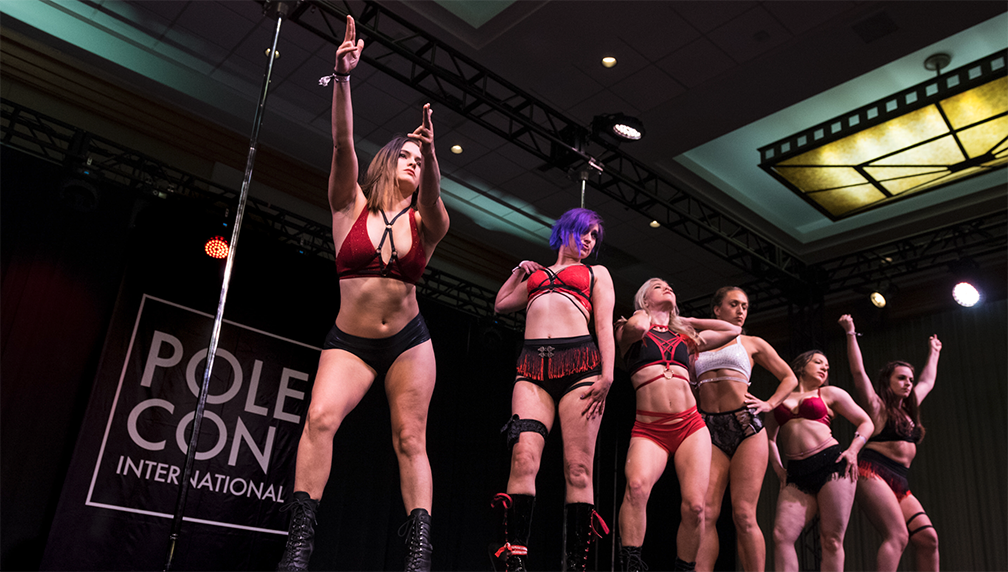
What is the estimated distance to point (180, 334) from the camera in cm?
652

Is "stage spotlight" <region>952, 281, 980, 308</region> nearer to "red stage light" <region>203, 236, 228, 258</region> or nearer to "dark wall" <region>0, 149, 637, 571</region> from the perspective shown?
"dark wall" <region>0, 149, 637, 571</region>

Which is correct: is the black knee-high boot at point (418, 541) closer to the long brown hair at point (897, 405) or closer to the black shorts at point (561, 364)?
the black shorts at point (561, 364)

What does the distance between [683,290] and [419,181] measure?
9358 millimetres

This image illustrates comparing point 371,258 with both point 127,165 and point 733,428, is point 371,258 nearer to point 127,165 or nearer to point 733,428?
point 733,428

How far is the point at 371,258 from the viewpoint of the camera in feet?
8.79

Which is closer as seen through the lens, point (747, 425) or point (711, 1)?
point (747, 425)

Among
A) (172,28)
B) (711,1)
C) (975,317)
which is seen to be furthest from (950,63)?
(172,28)

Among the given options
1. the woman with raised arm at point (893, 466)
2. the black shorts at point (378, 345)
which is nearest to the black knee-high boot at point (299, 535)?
the black shorts at point (378, 345)

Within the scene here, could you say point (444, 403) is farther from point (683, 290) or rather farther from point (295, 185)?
point (683, 290)

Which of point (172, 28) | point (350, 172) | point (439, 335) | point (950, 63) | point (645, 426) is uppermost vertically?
point (950, 63)

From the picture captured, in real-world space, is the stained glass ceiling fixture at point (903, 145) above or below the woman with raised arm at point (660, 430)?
above

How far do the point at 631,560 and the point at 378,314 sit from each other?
1836mm

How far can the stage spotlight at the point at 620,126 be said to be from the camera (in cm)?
663

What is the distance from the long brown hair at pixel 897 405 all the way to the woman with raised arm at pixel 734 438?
1.54 m
